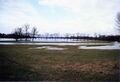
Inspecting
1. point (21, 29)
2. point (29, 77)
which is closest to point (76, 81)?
point (29, 77)

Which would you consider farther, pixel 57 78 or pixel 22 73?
pixel 22 73

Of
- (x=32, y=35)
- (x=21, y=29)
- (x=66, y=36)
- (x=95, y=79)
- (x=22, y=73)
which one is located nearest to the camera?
(x=95, y=79)

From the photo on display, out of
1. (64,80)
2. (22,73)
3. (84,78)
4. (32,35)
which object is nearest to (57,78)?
(64,80)

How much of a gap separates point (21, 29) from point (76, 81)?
10639cm

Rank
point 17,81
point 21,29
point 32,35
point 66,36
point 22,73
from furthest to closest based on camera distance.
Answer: point 66,36 → point 32,35 → point 21,29 → point 22,73 → point 17,81

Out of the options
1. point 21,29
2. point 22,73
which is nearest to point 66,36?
point 21,29

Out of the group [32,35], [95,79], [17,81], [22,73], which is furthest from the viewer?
[32,35]

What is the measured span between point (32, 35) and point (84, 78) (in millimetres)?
123676

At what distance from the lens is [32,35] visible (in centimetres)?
13125

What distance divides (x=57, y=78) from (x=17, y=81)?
5.86 feet

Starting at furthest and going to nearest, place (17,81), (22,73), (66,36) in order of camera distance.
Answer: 1. (66,36)
2. (22,73)
3. (17,81)

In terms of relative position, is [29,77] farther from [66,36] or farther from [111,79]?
[66,36]

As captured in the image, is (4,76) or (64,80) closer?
(64,80)

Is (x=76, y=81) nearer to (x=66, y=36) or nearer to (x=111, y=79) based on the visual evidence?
(x=111, y=79)
